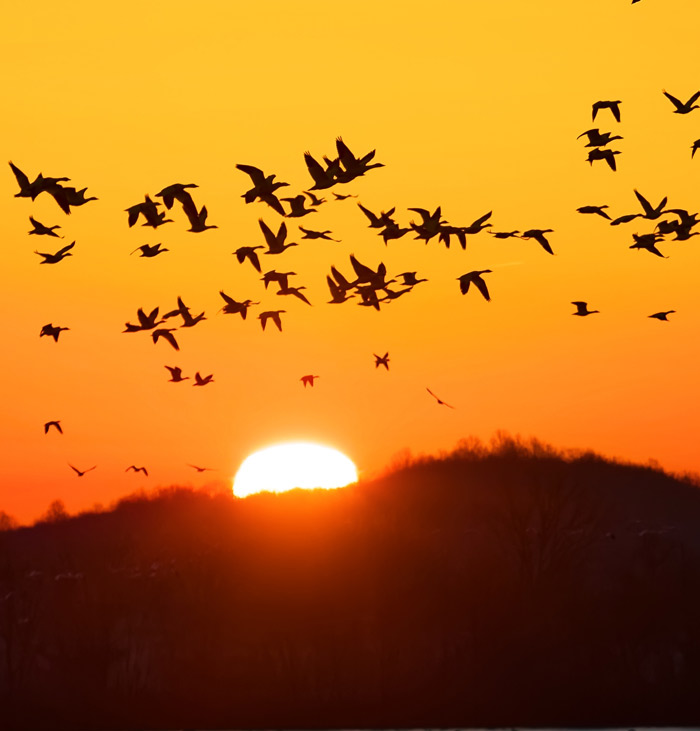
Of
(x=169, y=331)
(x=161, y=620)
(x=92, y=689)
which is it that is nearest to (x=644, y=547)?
(x=161, y=620)

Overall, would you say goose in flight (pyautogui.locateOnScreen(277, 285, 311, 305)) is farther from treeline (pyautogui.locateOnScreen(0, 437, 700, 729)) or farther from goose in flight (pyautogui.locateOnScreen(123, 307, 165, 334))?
treeline (pyautogui.locateOnScreen(0, 437, 700, 729))

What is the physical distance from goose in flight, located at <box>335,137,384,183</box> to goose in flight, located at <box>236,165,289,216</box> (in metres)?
1.29

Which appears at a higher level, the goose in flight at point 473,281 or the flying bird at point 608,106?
the flying bird at point 608,106

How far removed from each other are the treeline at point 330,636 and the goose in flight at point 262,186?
6928 cm

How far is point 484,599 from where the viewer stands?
119 metres

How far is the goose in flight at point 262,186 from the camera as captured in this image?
3253cm

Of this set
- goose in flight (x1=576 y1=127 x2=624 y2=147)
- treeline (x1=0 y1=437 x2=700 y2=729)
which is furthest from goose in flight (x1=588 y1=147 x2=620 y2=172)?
treeline (x1=0 y1=437 x2=700 y2=729)

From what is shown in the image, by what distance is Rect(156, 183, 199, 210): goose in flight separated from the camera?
32562mm

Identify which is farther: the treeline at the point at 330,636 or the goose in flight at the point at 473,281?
the treeline at the point at 330,636

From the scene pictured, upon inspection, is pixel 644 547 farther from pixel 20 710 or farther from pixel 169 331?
pixel 169 331

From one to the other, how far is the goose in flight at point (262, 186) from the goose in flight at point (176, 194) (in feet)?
3.86

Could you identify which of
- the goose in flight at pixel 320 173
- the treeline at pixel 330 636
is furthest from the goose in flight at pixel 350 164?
the treeline at pixel 330 636

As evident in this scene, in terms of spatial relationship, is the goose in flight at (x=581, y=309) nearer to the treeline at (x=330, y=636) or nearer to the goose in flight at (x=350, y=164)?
the goose in flight at (x=350, y=164)

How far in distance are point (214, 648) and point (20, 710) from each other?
1588 centimetres
